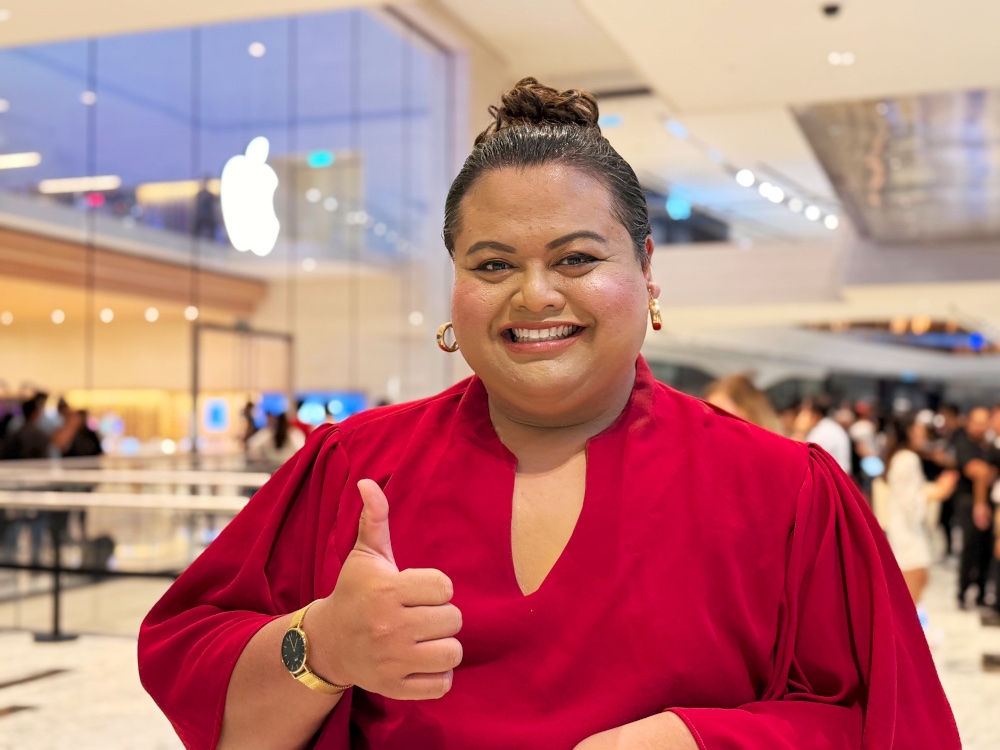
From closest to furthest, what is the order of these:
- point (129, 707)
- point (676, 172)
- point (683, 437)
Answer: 1. point (683, 437)
2. point (129, 707)
3. point (676, 172)

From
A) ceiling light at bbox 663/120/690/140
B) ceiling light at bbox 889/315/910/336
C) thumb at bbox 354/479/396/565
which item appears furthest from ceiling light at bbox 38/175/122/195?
ceiling light at bbox 889/315/910/336

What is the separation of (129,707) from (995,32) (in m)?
6.69

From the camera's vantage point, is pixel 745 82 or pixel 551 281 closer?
pixel 551 281

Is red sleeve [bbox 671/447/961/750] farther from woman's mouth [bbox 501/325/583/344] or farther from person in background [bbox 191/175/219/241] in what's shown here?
person in background [bbox 191/175/219/241]

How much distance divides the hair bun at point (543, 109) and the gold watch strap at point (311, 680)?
2.09 ft

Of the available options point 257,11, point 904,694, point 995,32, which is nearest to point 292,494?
point 904,694

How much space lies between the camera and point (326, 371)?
12.2 metres

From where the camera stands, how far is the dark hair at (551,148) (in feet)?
4.30

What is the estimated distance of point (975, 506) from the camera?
922 centimetres

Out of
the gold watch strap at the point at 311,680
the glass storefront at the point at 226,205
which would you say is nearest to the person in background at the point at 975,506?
the glass storefront at the point at 226,205

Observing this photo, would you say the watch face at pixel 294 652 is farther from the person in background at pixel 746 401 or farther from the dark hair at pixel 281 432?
the dark hair at pixel 281 432

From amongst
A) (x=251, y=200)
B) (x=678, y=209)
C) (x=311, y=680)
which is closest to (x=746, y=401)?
(x=311, y=680)

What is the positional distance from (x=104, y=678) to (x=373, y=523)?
17.5 ft

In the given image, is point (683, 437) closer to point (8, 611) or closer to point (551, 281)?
point (551, 281)
